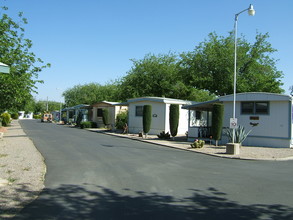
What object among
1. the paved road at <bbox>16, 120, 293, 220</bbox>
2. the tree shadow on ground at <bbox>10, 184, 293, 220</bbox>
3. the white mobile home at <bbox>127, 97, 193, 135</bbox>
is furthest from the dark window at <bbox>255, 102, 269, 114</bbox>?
the tree shadow on ground at <bbox>10, 184, 293, 220</bbox>

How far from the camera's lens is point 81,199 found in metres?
5.86

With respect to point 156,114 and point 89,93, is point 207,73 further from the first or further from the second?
point 89,93

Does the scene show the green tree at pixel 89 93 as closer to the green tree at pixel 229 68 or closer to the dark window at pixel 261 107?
the green tree at pixel 229 68

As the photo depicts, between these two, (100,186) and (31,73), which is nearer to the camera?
(100,186)

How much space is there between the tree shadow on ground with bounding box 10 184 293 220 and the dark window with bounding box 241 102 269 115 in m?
11.8

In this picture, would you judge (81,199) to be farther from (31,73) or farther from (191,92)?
(191,92)

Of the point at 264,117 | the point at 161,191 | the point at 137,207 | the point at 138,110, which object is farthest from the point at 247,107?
the point at 137,207

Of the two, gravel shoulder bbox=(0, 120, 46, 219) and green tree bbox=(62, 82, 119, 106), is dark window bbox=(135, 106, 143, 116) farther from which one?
green tree bbox=(62, 82, 119, 106)

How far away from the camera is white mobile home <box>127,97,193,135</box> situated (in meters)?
23.4

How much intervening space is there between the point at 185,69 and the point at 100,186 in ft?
91.9

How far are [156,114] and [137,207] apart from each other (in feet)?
61.6

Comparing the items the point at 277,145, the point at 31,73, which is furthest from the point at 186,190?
the point at 31,73

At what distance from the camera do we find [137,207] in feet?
17.7

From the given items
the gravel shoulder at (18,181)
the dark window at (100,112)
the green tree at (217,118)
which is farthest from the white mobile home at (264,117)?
the dark window at (100,112)
